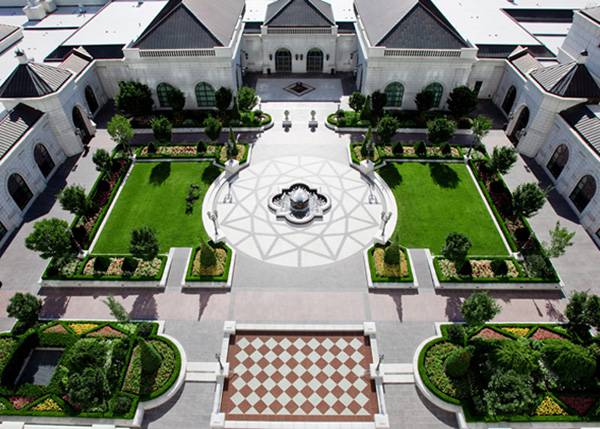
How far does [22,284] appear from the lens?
35.9 metres

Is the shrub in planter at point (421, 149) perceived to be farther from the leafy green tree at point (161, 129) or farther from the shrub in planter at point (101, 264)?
the shrub in planter at point (101, 264)

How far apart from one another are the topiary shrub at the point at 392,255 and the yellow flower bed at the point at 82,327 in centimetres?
2513

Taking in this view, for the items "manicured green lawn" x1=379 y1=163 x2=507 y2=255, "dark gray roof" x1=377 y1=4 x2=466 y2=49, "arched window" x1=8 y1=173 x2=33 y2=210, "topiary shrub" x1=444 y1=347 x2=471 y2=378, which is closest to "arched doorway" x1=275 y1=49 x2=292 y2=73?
"dark gray roof" x1=377 y1=4 x2=466 y2=49

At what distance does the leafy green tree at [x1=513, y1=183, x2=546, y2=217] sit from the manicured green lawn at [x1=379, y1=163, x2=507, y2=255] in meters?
3.73

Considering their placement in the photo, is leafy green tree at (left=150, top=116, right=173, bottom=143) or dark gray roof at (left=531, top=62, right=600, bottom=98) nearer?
dark gray roof at (left=531, top=62, right=600, bottom=98)

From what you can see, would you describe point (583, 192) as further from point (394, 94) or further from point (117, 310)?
point (117, 310)

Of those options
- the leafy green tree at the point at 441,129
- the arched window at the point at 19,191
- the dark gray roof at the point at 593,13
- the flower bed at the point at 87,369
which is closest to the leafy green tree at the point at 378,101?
the leafy green tree at the point at 441,129

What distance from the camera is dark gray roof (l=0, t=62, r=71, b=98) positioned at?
44.2 metres

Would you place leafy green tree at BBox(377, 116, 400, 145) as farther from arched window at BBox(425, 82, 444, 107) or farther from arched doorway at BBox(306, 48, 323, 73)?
arched doorway at BBox(306, 48, 323, 73)

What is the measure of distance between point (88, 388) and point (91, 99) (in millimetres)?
42627

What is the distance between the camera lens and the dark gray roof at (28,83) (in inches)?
1742

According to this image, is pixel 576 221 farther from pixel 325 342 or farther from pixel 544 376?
pixel 325 342

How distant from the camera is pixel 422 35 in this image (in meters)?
51.5

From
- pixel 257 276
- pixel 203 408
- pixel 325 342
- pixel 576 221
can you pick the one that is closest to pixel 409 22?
pixel 576 221
